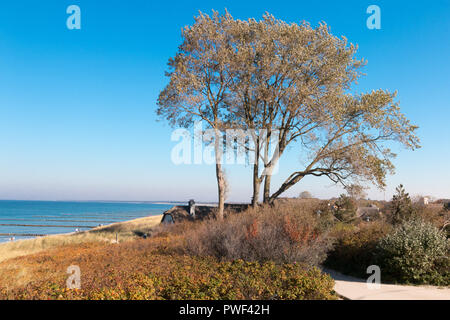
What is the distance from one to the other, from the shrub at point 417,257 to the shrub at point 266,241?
201cm

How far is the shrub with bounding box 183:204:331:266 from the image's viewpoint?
10.4 m

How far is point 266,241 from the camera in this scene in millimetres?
10672

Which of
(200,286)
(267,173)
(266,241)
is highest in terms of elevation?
(267,173)

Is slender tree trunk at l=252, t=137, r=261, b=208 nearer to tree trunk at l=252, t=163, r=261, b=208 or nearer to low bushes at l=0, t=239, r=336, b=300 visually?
tree trunk at l=252, t=163, r=261, b=208

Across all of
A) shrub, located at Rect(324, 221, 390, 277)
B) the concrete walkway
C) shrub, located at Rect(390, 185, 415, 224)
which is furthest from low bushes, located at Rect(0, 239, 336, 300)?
shrub, located at Rect(390, 185, 415, 224)

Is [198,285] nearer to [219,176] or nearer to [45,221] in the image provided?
[219,176]

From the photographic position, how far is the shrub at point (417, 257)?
9.90 meters

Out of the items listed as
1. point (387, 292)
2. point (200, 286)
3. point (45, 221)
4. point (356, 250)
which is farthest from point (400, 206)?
point (45, 221)

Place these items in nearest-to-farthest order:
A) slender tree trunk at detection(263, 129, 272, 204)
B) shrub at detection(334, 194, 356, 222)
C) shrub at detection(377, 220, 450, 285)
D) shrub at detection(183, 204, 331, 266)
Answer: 1. shrub at detection(377, 220, 450, 285)
2. shrub at detection(183, 204, 331, 266)
3. slender tree trunk at detection(263, 129, 272, 204)
4. shrub at detection(334, 194, 356, 222)

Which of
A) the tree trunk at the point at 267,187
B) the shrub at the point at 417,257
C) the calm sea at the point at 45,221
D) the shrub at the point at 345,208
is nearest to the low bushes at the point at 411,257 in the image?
the shrub at the point at 417,257

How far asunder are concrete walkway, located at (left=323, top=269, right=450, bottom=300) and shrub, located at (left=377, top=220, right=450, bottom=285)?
458 mm

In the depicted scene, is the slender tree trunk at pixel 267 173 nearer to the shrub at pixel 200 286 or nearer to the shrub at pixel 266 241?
the shrub at pixel 266 241

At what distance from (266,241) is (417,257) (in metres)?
4.71
